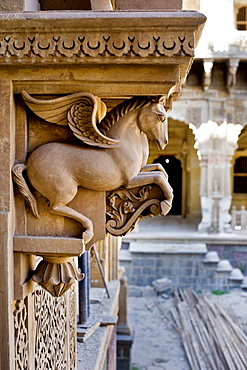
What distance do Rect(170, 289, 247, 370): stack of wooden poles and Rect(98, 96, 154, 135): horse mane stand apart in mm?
5120

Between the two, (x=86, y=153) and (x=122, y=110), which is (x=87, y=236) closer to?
(x=86, y=153)

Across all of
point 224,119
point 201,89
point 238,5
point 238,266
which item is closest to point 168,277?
point 238,266

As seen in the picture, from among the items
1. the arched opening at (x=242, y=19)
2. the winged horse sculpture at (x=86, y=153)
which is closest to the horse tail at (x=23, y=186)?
the winged horse sculpture at (x=86, y=153)

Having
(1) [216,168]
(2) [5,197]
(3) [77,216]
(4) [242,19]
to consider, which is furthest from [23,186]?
(4) [242,19]

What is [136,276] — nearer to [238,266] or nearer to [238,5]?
[238,266]

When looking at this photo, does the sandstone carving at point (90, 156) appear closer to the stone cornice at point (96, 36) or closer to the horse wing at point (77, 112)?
the horse wing at point (77, 112)

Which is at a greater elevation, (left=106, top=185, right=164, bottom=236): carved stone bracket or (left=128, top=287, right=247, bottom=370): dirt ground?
(left=106, top=185, right=164, bottom=236): carved stone bracket

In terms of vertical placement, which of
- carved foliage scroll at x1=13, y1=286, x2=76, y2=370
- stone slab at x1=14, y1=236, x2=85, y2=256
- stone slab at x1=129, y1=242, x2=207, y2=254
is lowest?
stone slab at x1=129, y1=242, x2=207, y2=254

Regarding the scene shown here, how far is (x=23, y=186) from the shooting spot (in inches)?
46.6

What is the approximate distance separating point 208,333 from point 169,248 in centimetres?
238

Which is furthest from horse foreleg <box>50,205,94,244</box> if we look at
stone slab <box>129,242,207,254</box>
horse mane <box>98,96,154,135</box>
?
stone slab <box>129,242,207,254</box>

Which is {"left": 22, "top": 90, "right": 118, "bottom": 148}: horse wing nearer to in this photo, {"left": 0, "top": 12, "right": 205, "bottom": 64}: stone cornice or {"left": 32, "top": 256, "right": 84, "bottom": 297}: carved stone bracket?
{"left": 0, "top": 12, "right": 205, "bottom": 64}: stone cornice

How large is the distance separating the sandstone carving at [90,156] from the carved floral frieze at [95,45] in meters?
0.12

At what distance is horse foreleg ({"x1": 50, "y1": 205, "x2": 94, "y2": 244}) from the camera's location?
1196 millimetres
